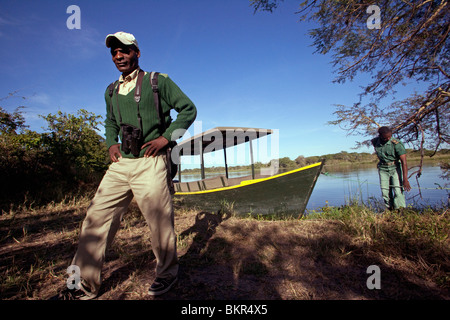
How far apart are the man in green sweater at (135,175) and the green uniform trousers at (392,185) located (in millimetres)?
4716

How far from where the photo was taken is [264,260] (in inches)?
89.0

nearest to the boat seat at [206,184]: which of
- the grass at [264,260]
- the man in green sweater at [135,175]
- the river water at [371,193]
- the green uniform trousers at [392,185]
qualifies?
the grass at [264,260]

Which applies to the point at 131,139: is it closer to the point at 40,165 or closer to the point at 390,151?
the point at 390,151

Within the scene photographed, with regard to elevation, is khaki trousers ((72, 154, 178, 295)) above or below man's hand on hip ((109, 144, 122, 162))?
below

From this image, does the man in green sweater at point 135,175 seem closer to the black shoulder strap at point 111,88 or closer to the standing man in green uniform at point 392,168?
the black shoulder strap at point 111,88

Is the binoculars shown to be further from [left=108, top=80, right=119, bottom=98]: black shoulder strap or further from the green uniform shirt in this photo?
the green uniform shirt

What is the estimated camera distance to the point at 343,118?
5.46 m

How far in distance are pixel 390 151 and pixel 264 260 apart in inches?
161

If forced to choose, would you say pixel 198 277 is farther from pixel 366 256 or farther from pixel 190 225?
pixel 366 256

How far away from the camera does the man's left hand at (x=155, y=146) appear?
5.39 feet

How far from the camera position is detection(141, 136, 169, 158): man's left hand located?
5.39 ft

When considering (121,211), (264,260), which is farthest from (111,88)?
(264,260)

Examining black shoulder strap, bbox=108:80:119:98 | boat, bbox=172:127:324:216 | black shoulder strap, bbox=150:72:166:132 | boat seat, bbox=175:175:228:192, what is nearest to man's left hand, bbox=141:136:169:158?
black shoulder strap, bbox=150:72:166:132
